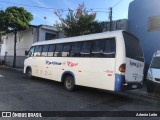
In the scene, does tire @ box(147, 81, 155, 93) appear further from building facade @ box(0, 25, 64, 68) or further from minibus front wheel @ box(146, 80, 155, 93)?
building facade @ box(0, 25, 64, 68)

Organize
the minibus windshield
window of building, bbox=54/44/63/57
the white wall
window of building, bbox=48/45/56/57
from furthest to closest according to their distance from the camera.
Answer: the white wall → window of building, bbox=48/45/56/57 → window of building, bbox=54/44/63/57 → the minibus windshield

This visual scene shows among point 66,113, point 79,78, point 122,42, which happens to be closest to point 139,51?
point 122,42

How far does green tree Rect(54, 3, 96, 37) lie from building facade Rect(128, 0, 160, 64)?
348cm

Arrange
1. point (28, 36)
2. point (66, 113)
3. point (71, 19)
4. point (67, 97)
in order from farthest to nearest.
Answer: point (28, 36) < point (71, 19) < point (67, 97) < point (66, 113)

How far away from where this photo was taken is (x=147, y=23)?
15273mm

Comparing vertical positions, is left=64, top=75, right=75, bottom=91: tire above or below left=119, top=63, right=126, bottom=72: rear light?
below

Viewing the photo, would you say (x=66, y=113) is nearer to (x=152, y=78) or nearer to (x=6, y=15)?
(x=152, y=78)

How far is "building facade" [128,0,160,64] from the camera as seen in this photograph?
1466cm

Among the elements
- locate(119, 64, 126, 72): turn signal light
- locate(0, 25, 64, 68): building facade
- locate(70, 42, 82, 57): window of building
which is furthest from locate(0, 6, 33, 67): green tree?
locate(119, 64, 126, 72): turn signal light

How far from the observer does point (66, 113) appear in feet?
21.1

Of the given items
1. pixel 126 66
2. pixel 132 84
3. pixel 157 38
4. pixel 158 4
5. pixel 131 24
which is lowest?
pixel 132 84

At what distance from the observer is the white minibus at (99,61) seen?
8.05 meters

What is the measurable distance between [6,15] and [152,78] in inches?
758

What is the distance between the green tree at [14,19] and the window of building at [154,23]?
1495 centimetres
